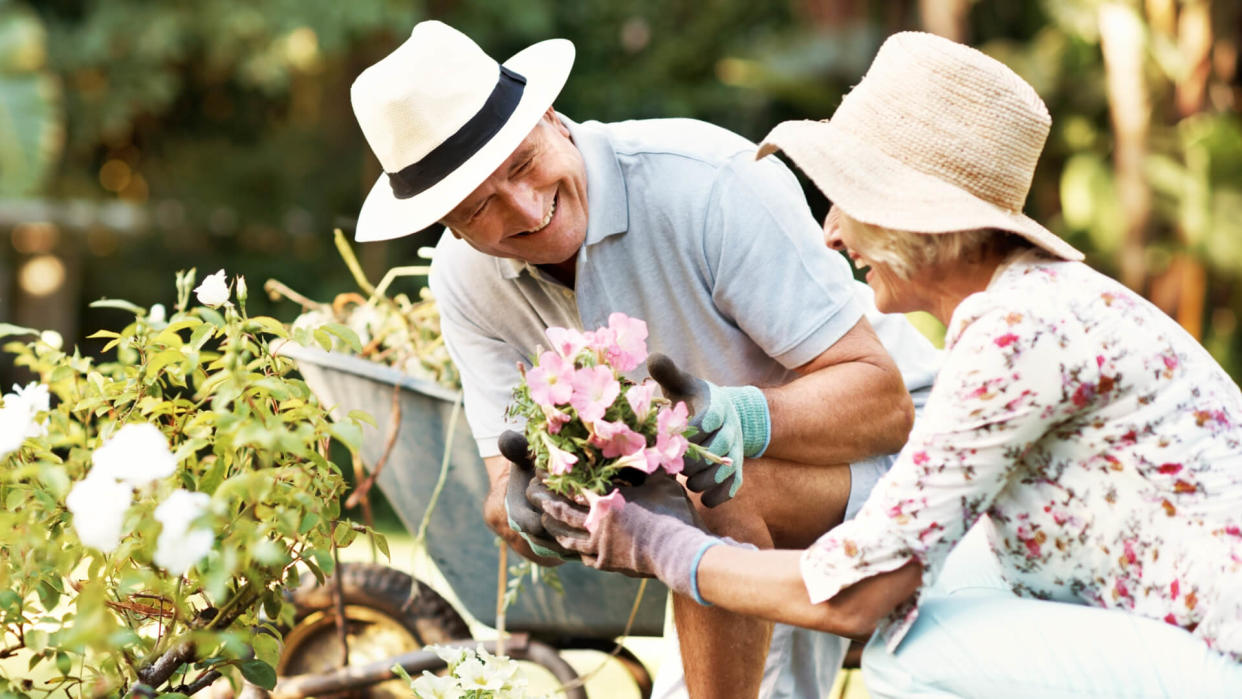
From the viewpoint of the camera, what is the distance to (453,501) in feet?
8.48

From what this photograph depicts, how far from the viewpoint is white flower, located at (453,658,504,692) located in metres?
1.87

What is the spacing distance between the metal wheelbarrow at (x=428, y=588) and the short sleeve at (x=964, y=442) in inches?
36.1

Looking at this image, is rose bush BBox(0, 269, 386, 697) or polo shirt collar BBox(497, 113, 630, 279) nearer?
rose bush BBox(0, 269, 386, 697)

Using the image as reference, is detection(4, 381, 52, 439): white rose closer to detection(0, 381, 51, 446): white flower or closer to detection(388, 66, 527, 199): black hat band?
detection(0, 381, 51, 446): white flower

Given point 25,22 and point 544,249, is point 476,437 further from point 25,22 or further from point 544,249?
point 25,22

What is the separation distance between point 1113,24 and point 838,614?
6.27 meters

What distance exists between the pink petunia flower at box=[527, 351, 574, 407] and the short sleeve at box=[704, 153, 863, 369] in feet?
1.87

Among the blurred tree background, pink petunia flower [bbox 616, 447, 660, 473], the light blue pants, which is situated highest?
pink petunia flower [bbox 616, 447, 660, 473]

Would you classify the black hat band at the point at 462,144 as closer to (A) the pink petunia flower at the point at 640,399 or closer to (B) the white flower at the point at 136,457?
(A) the pink petunia flower at the point at 640,399

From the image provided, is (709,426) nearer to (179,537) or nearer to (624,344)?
(624,344)

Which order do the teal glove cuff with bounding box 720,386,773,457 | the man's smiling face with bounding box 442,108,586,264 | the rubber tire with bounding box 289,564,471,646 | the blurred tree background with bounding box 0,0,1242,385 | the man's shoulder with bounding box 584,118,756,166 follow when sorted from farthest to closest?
the blurred tree background with bounding box 0,0,1242,385
the rubber tire with bounding box 289,564,471,646
the man's shoulder with bounding box 584,118,756,166
the man's smiling face with bounding box 442,108,586,264
the teal glove cuff with bounding box 720,386,773,457

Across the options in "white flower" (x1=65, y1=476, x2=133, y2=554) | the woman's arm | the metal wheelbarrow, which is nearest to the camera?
"white flower" (x1=65, y1=476, x2=133, y2=554)

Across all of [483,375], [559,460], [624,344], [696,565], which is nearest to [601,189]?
[483,375]

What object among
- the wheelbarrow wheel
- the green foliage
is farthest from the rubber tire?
the green foliage
